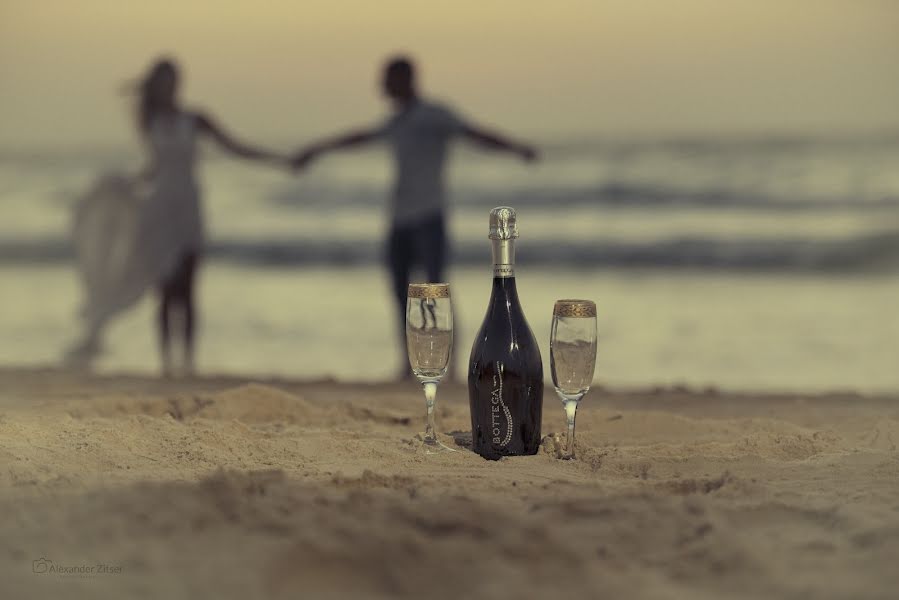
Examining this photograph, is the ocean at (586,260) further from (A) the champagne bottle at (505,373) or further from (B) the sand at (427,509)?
(A) the champagne bottle at (505,373)

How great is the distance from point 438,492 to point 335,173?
2152cm

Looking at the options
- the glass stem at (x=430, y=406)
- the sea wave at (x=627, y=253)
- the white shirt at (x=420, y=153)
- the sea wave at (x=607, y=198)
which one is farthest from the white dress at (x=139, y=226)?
the sea wave at (x=607, y=198)

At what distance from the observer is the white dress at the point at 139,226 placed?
7098mm

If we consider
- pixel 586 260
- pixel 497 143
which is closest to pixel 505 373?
pixel 497 143

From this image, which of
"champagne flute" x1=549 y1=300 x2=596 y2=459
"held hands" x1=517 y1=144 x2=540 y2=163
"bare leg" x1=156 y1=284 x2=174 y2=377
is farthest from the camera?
"bare leg" x1=156 y1=284 x2=174 y2=377

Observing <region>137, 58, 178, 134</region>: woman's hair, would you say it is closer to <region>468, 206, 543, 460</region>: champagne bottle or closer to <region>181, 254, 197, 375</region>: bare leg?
<region>181, 254, 197, 375</region>: bare leg

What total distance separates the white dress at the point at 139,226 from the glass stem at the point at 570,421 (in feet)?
13.4

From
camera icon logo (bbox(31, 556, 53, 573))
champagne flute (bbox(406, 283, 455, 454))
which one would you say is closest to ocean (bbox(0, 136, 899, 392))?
champagne flute (bbox(406, 283, 455, 454))

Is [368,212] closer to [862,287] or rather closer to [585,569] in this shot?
[862,287]

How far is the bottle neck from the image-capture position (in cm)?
344

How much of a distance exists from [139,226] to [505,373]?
4.46m

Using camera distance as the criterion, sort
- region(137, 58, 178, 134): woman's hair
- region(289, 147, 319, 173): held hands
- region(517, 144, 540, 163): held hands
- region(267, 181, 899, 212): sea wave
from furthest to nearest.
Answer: region(267, 181, 899, 212): sea wave < region(137, 58, 178, 134): woman's hair < region(289, 147, 319, 173): held hands < region(517, 144, 540, 163): held hands

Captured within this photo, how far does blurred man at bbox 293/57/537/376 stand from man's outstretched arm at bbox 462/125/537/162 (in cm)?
7

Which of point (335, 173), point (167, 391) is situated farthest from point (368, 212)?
point (167, 391)
